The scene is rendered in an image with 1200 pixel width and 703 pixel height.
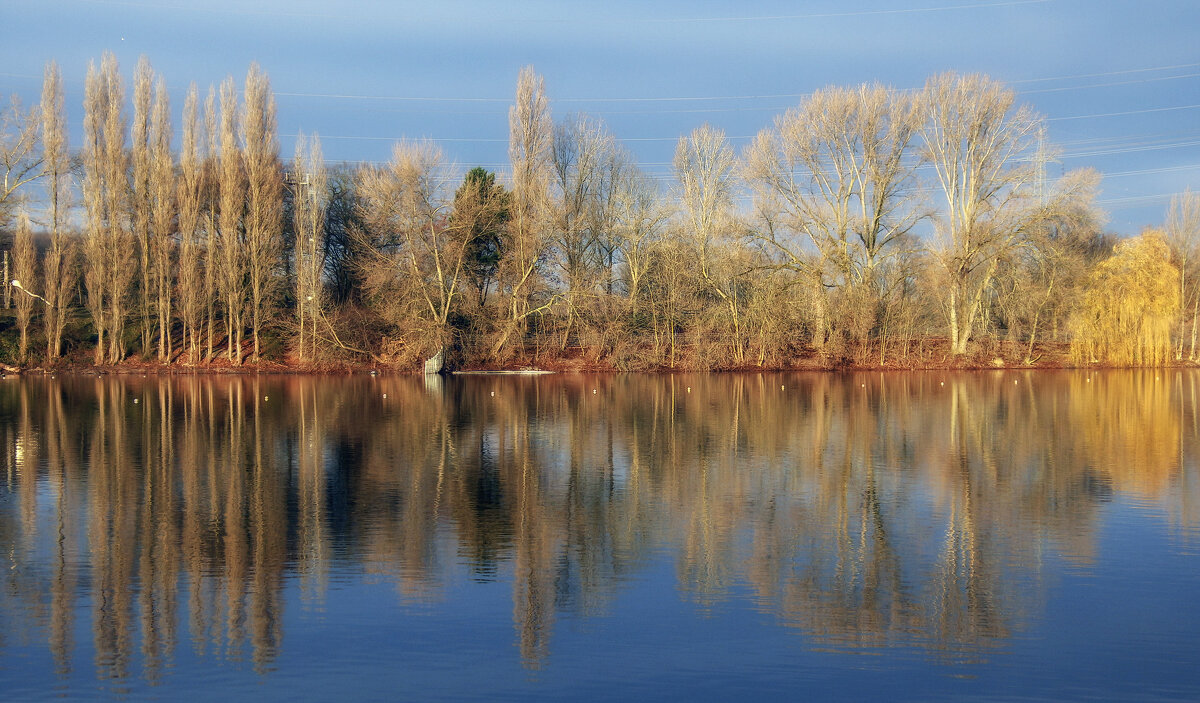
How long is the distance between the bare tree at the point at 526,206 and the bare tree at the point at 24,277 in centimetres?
2282

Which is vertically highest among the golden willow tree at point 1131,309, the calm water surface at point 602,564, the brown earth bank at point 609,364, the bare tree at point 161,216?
the bare tree at point 161,216

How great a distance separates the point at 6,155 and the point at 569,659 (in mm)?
51715

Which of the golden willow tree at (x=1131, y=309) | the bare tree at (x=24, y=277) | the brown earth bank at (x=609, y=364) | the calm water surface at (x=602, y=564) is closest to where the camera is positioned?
the calm water surface at (x=602, y=564)

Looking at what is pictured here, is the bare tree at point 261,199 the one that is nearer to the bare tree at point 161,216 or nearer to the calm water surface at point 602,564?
the bare tree at point 161,216

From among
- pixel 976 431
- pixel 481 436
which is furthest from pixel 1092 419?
pixel 481 436

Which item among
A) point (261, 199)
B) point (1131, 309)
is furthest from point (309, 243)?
point (1131, 309)

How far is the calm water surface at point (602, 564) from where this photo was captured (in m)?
7.32

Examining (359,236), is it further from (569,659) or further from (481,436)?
(569,659)

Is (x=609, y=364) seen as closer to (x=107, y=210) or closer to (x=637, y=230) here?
(x=637, y=230)

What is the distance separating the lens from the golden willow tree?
44938mm

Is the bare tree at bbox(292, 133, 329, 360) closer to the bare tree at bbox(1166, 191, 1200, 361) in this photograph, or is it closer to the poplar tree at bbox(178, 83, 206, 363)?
the poplar tree at bbox(178, 83, 206, 363)

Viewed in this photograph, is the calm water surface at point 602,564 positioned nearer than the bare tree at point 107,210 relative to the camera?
Yes

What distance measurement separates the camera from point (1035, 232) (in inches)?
1832

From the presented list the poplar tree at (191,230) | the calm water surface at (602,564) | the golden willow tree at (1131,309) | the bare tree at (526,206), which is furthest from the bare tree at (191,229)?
the golden willow tree at (1131,309)
